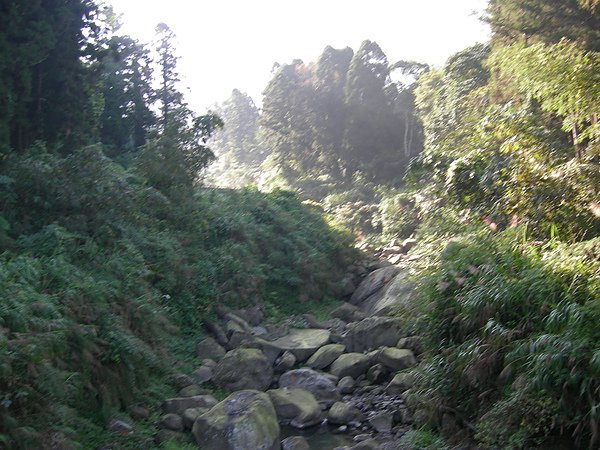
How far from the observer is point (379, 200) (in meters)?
32.1

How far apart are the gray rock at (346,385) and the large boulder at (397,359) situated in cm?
74

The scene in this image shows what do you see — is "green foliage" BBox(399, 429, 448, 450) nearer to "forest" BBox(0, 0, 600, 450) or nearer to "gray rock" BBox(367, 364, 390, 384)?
"forest" BBox(0, 0, 600, 450)

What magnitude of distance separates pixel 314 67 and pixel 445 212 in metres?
26.4

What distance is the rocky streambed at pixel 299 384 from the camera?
945 centimetres

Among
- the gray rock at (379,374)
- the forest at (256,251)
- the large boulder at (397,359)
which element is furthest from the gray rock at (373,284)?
the gray rock at (379,374)

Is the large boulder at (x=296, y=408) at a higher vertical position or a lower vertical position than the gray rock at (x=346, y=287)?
lower

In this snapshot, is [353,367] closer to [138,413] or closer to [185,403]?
[185,403]

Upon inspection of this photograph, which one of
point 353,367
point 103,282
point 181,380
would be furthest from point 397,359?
point 103,282

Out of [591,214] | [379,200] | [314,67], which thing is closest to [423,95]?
[379,200]

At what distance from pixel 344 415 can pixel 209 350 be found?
360cm

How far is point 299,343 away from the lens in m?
14.2

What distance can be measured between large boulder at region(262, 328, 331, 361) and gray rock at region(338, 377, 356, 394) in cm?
158

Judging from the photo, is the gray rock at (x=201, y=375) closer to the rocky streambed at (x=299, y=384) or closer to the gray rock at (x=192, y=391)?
the rocky streambed at (x=299, y=384)

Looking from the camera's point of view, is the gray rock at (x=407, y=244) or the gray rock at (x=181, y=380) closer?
the gray rock at (x=181, y=380)
